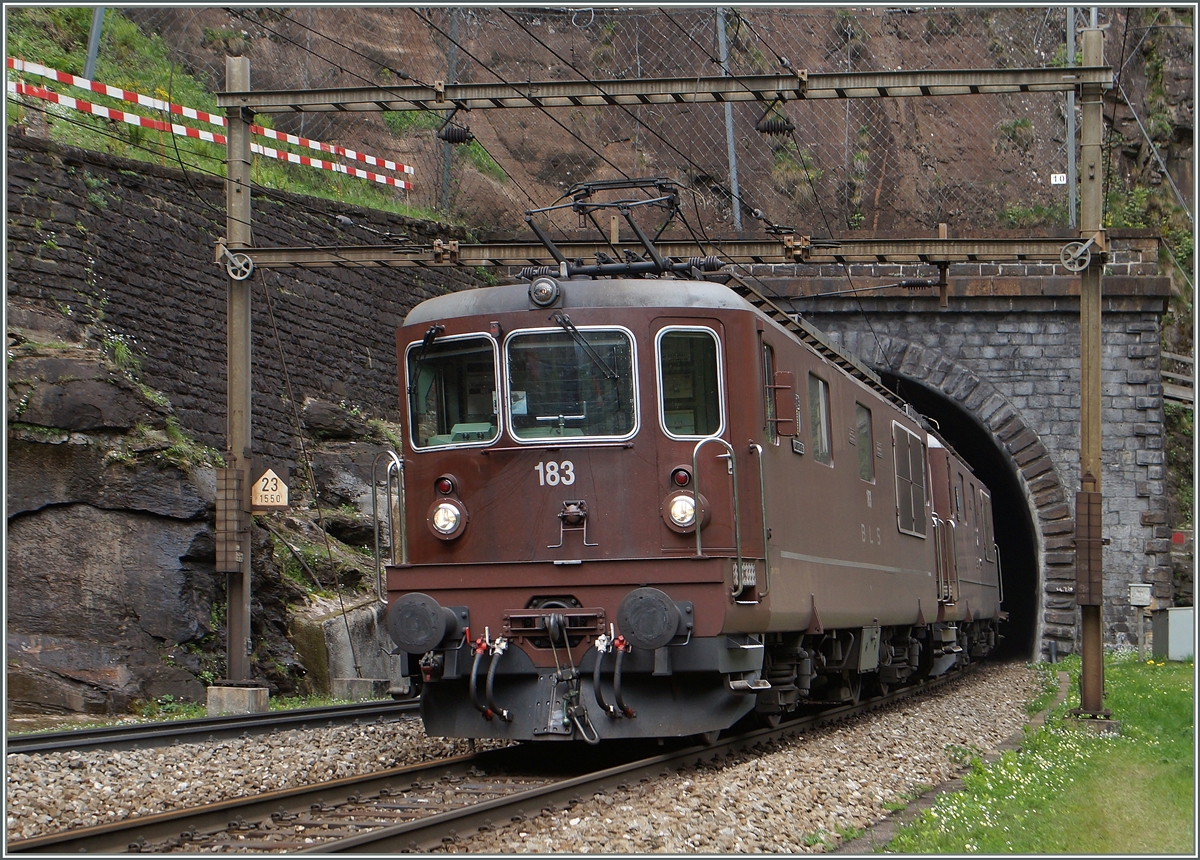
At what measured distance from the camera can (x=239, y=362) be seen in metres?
13.8

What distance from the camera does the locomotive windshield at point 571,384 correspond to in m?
9.15

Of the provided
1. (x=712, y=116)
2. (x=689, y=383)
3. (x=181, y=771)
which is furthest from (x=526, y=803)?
(x=712, y=116)

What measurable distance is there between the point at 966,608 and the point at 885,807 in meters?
11.6

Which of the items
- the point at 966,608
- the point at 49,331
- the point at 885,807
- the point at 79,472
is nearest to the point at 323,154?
the point at 49,331

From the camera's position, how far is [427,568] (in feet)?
30.3

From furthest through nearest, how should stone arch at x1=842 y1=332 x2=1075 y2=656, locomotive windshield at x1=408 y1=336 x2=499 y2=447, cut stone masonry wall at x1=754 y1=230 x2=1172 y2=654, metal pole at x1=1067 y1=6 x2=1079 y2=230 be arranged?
stone arch at x1=842 y1=332 x2=1075 y2=656, cut stone masonry wall at x1=754 y1=230 x2=1172 y2=654, metal pole at x1=1067 y1=6 x2=1079 y2=230, locomotive windshield at x1=408 y1=336 x2=499 y2=447

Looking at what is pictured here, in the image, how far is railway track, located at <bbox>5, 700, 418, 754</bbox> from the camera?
31.1ft

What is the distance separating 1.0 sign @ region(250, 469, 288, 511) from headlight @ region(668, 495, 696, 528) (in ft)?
19.3

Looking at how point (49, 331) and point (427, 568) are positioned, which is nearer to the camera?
point (427, 568)

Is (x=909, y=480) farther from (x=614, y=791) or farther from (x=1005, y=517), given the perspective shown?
(x=1005, y=517)

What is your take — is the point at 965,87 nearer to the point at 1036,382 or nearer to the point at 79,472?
the point at 79,472

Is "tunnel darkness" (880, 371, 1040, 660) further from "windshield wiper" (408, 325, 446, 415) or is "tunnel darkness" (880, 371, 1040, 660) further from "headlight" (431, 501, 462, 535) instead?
"headlight" (431, 501, 462, 535)

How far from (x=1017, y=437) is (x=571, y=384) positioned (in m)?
16.4

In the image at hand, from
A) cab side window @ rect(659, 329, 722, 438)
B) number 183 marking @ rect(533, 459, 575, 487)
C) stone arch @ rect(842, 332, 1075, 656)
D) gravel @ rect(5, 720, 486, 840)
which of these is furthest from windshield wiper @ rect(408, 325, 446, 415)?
stone arch @ rect(842, 332, 1075, 656)
